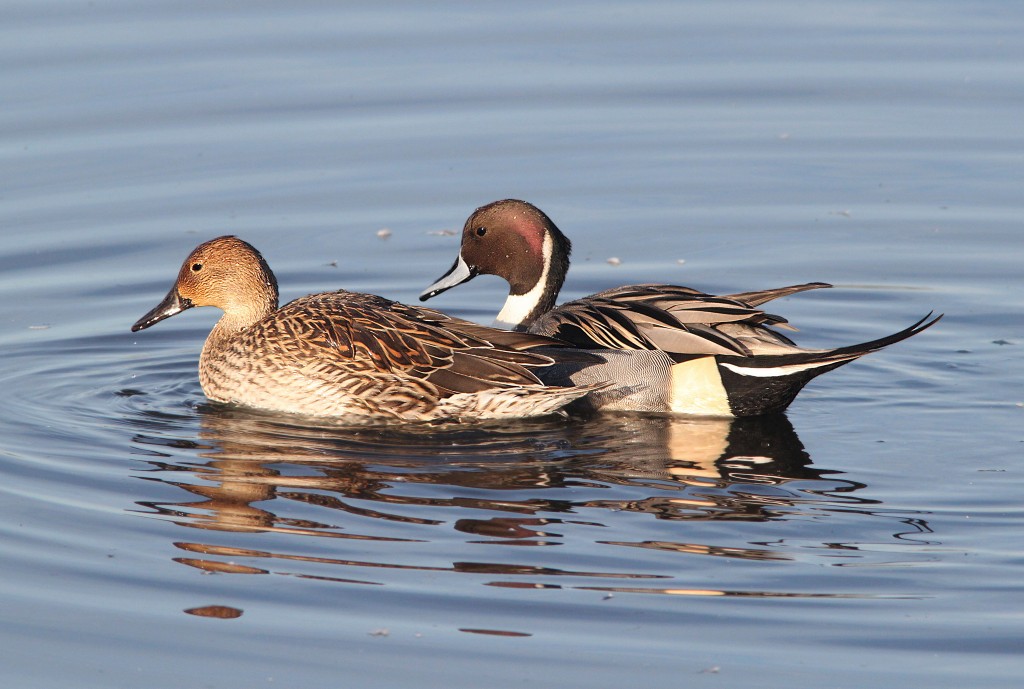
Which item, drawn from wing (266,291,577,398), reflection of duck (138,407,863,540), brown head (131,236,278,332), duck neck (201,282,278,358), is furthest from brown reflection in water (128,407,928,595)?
brown head (131,236,278,332)

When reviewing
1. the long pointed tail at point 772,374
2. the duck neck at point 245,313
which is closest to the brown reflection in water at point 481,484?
the long pointed tail at point 772,374

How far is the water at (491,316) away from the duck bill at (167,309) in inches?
14.2

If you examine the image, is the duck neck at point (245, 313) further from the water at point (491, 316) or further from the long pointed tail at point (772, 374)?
the long pointed tail at point (772, 374)

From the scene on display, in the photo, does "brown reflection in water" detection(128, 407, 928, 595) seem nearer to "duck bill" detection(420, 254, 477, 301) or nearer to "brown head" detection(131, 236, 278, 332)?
"brown head" detection(131, 236, 278, 332)

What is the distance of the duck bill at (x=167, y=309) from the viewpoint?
361 inches

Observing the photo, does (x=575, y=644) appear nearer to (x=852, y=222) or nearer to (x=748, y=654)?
(x=748, y=654)

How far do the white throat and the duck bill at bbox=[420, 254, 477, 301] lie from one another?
28 cm

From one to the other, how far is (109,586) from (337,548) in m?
0.91

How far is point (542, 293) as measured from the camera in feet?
31.3

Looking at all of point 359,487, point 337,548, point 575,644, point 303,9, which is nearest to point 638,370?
point 359,487

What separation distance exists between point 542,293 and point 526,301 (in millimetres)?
111

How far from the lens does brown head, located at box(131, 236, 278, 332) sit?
9.06 m

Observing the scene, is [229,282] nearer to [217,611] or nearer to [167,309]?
[167,309]

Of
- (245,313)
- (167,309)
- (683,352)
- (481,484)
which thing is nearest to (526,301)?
(683,352)
